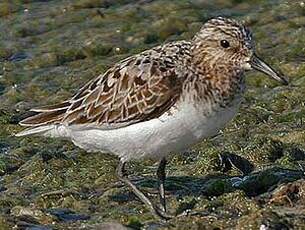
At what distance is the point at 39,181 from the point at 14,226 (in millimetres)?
1512

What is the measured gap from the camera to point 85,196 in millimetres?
7566

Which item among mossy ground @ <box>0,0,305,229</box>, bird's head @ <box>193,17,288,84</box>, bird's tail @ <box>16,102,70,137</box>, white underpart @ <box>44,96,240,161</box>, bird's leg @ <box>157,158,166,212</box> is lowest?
mossy ground @ <box>0,0,305,229</box>

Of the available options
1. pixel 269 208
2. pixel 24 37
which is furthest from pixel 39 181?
pixel 24 37

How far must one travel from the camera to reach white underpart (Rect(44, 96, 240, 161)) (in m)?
6.65

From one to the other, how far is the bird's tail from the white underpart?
0.33m

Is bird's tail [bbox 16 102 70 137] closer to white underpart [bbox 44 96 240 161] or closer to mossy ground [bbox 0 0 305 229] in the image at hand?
white underpart [bbox 44 96 240 161]

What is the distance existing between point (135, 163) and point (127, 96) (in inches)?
56.3

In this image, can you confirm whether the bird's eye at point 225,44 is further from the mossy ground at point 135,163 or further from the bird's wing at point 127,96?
the mossy ground at point 135,163

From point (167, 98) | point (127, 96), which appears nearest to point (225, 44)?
point (167, 98)

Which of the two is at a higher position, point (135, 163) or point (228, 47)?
point (228, 47)

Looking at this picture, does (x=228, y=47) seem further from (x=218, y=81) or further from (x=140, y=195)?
(x=140, y=195)

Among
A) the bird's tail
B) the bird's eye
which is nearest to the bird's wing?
the bird's tail

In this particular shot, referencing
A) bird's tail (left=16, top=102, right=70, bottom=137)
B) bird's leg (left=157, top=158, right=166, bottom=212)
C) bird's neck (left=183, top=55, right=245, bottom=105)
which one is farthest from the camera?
bird's tail (left=16, top=102, right=70, bottom=137)

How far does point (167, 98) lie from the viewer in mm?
6797
